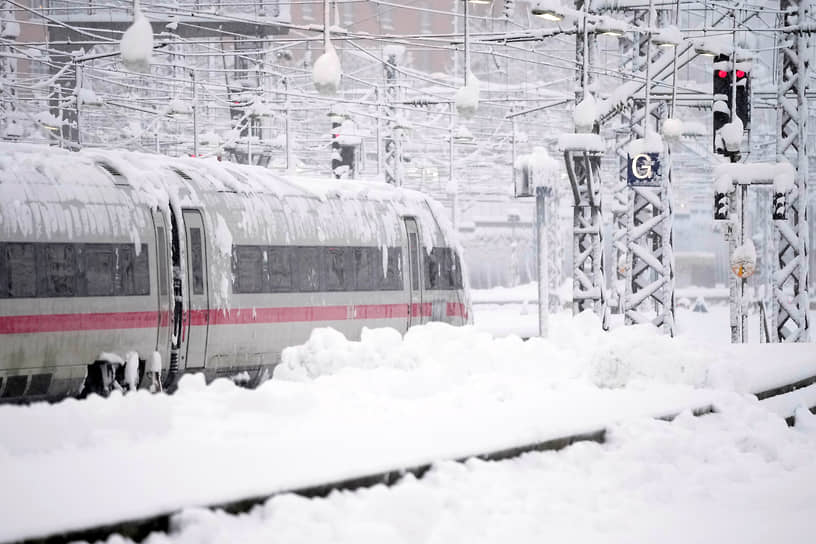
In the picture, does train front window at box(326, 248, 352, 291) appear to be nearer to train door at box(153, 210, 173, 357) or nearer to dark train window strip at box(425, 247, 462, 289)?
dark train window strip at box(425, 247, 462, 289)

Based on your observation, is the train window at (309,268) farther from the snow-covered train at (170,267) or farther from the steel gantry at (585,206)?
the steel gantry at (585,206)

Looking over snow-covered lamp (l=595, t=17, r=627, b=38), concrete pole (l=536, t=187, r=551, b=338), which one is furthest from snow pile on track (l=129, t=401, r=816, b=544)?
snow-covered lamp (l=595, t=17, r=627, b=38)

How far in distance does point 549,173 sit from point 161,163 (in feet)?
21.3

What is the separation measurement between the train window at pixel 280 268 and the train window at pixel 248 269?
0.62 ft

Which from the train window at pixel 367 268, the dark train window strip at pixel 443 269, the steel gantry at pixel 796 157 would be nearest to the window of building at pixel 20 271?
the train window at pixel 367 268

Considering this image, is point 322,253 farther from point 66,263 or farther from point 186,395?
point 186,395

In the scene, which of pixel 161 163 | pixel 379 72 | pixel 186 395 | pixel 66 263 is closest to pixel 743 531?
pixel 186 395

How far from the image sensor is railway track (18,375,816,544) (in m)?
6.31

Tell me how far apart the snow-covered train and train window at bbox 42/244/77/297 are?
0.06ft

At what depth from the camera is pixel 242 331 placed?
55.6 feet

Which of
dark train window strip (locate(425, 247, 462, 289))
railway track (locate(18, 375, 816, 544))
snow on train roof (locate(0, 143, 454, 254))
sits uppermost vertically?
snow on train roof (locate(0, 143, 454, 254))

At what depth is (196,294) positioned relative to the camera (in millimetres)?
16203

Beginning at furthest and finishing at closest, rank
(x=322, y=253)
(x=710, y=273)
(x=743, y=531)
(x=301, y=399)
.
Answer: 1. (x=710, y=273)
2. (x=322, y=253)
3. (x=301, y=399)
4. (x=743, y=531)

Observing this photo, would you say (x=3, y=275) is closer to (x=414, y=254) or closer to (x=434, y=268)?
(x=414, y=254)
